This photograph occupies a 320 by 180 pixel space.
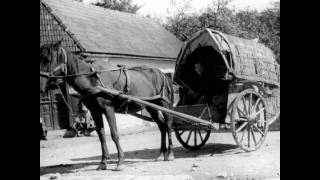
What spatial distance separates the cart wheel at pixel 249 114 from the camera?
8289mm

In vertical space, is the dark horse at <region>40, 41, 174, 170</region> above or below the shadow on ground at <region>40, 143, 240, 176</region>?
above

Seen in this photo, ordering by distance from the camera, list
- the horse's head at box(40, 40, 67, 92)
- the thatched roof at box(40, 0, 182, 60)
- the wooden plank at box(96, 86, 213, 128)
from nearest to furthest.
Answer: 1. the horse's head at box(40, 40, 67, 92)
2. the wooden plank at box(96, 86, 213, 128)
3. the thatched roof at box(40, 0, 182, 60)

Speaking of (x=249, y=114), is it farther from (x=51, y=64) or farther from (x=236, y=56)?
(x=51, y=64)

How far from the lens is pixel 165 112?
786 cm

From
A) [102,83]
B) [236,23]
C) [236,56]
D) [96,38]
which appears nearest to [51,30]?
[96,38]

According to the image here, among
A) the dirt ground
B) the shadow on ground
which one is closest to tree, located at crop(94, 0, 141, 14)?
the dirt ground

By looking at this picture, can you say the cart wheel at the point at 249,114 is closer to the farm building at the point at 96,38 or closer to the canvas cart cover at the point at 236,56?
the canvas cart cover at the point at 236,56

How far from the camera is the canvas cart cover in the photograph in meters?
8.30

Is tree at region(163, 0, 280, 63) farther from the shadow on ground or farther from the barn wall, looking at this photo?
the shadow on ground

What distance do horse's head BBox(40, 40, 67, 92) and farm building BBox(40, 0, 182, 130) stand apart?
13.4ft

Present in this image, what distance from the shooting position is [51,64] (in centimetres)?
660

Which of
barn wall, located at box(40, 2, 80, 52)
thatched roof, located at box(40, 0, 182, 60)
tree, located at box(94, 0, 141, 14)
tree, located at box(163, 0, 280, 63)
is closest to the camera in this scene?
barn wall, located at box(40, 2, 80, 52)
